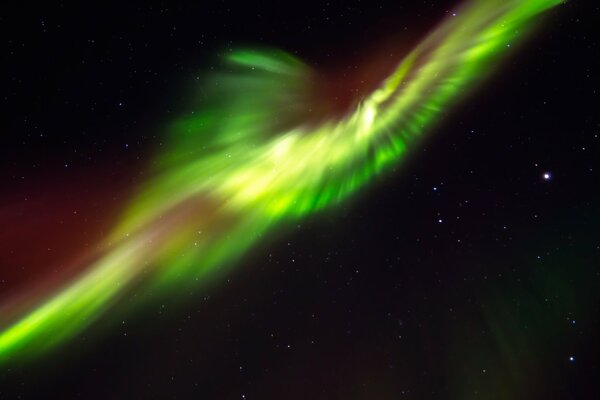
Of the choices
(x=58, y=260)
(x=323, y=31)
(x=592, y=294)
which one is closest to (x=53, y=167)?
(x=58, y=260)

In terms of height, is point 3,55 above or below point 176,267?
above

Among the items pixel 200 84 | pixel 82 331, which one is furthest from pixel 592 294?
pixel 82 331

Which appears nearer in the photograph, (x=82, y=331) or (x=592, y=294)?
(x=592, y=294)

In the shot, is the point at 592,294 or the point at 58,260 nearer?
the point at 592,294

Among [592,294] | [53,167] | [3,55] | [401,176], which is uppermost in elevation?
[3,55]

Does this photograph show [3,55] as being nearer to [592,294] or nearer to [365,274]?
[365,274]

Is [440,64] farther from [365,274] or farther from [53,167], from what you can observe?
[53,167]
